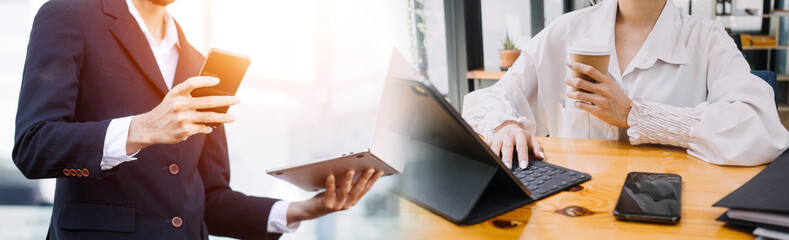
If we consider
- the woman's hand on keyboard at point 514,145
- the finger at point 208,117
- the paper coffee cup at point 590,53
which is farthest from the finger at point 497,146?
the finger at point 208,117

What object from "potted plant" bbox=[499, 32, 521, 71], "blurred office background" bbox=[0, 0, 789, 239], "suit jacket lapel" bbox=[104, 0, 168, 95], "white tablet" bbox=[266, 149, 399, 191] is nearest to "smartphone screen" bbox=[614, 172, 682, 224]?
"white tablet" bbox=[266, 149, 399, 191]

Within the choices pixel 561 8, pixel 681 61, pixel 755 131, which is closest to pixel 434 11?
pixel 561 8

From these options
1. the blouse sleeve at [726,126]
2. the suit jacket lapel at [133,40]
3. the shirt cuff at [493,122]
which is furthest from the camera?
the shirt cuff at [493,122]

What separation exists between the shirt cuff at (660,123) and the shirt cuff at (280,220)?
2.65 feet

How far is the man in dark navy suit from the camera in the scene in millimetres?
814

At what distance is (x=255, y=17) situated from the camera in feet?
8.13

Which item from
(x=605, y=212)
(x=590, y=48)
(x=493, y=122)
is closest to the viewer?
(x=605, y=212)

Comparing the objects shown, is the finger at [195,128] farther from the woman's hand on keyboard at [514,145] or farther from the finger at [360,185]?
the woman's hand on keyboard at [514,145]

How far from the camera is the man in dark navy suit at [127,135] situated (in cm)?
81

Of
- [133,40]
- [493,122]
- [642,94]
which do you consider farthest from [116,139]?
[642,94]

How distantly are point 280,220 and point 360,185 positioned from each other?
0.36 m

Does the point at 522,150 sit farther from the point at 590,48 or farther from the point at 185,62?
the point at 185,62

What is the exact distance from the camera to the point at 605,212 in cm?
86

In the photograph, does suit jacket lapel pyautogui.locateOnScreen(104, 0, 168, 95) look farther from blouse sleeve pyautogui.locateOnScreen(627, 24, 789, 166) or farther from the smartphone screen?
blouse sleeve pyautogui.locateOnScreen(627, 24, 789, 166)
